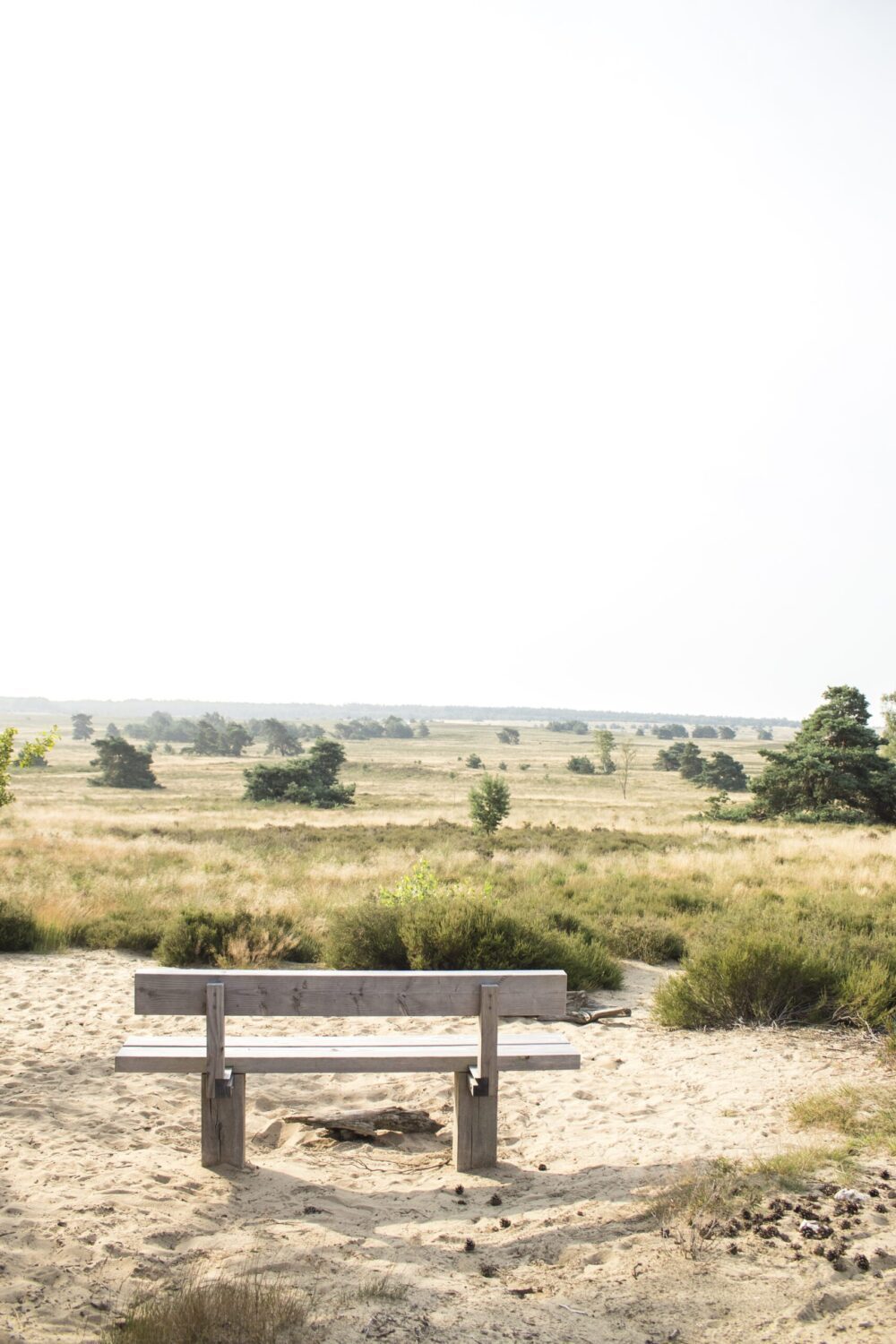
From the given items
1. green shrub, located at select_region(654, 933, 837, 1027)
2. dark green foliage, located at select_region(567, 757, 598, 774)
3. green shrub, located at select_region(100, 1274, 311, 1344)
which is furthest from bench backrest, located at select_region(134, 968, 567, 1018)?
dark green foliage, located at select_region(567, 757, 598, 774)

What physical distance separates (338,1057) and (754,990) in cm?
481

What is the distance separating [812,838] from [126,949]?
24357 millimetres

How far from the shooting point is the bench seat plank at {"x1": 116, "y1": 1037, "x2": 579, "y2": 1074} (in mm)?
5395

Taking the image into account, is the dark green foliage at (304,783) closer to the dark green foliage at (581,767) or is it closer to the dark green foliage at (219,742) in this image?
the dark green foliage at (581,767)

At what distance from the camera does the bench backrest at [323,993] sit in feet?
17.7

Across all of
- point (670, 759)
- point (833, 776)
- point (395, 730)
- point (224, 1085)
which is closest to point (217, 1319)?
point (224, 1085)

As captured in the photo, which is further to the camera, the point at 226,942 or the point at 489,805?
the point at 489,805

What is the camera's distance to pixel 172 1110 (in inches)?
268

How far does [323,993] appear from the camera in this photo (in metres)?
5.42

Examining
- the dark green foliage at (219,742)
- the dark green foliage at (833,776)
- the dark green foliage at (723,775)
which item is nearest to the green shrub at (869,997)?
the dark green foliage at (833,776)

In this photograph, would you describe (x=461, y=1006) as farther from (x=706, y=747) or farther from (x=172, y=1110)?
(x=706, y=747)

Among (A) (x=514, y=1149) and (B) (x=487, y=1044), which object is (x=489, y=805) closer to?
(A) (x=514, y=1149)

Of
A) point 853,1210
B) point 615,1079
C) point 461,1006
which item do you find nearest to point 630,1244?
point 853,1210

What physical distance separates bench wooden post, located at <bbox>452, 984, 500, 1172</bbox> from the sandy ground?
0.14 metres
